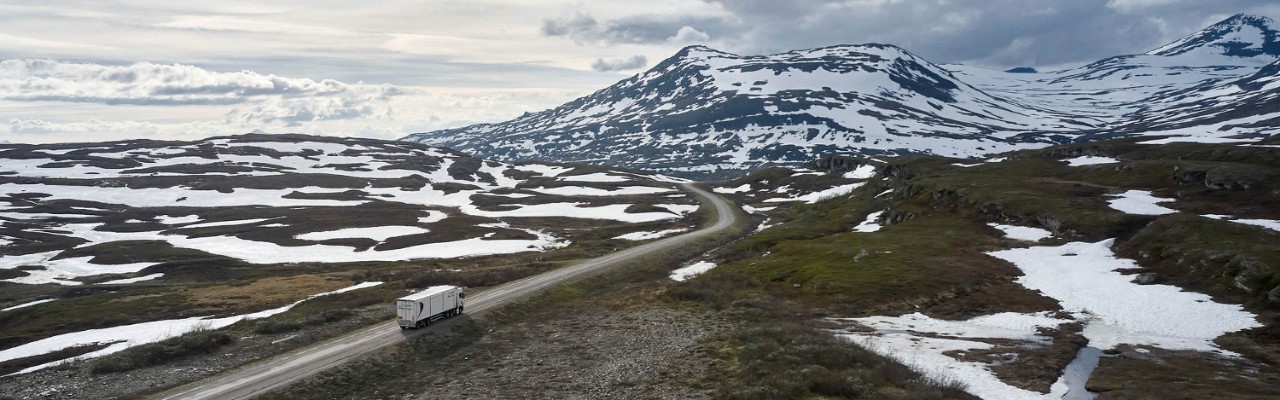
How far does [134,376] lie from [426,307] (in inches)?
677

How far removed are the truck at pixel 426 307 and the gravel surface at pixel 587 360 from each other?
4.02 meters

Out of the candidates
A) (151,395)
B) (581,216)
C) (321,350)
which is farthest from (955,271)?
(581,216)

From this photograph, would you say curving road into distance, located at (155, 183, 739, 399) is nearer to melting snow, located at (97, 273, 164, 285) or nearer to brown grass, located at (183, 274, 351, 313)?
brown grass, located at (183, 274, 351, 313)

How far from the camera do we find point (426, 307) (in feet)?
165

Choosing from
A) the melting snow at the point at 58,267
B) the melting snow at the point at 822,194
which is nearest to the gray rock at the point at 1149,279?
the melting snow at the point at 822,194

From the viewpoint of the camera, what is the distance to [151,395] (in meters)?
35.9

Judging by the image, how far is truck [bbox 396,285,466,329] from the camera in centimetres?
4928

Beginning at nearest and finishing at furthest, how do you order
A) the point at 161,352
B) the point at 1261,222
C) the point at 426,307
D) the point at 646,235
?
the point at 161,352, the point at 426,307, the point at 1261,222, the point at 646,235

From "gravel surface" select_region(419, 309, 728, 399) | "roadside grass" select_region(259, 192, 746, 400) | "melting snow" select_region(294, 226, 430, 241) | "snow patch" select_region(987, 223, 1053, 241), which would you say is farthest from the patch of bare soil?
"melting snow" select_region(294, 226, 430, 241)

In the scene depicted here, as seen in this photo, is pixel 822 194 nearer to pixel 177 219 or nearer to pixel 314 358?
pixel 314 358

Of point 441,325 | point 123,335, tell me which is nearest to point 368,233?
point 123,335

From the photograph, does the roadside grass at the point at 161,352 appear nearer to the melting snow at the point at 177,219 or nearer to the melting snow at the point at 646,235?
the melting snow at the point at 646,235

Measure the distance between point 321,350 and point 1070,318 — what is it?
50710 millimetres

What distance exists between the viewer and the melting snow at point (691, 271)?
3091 inches
